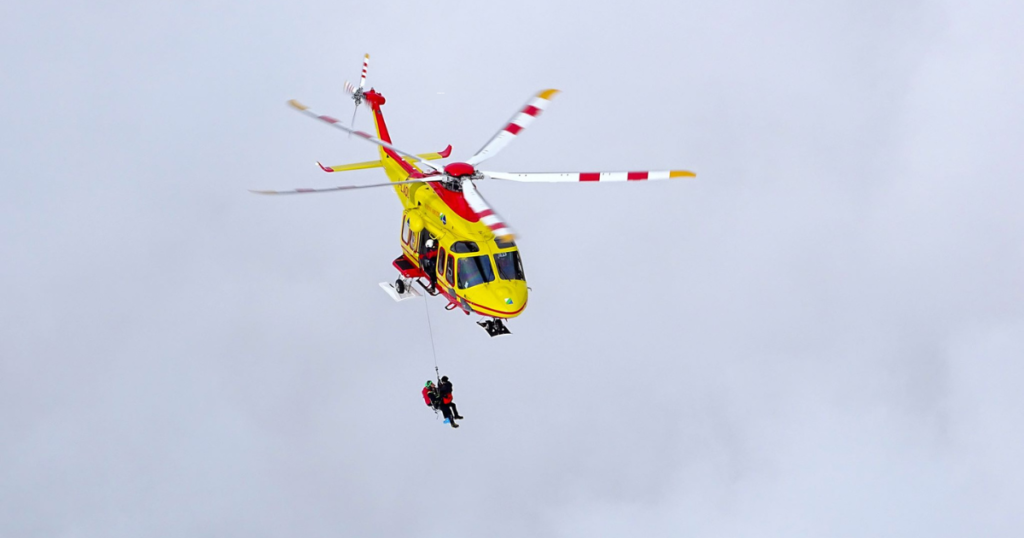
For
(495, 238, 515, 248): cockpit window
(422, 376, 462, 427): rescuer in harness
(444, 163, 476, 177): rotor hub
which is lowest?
(422, 376, 462, 427): rescuer in harness

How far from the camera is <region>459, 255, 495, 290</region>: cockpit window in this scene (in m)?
26.2

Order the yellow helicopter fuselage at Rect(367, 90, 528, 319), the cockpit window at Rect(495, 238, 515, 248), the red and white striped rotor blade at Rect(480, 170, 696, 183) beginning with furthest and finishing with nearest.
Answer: the cockpit window at Rect(495, 238, 515, 248), the yellow helicopter fuselage at Rect(367, 90, 528, 319), the red and white striped rotor blade at Rect(480, 170, 696, 183)

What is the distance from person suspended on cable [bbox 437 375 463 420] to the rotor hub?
17.5 feet

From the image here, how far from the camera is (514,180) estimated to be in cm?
2623

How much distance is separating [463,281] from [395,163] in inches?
225

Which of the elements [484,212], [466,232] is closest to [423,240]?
[466,232]

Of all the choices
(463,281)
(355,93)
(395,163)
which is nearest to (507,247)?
(463,281)

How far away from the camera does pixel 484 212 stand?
23.9 m

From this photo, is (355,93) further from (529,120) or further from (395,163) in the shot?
(529,120)

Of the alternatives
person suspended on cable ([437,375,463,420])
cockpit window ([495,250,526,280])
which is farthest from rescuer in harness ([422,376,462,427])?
cockpit window ([495,250,526,280])

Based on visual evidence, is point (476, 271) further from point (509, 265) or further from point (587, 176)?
point (587, 176)

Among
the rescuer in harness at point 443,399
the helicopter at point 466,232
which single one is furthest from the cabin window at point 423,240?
the rescuer in harness at point 443,399

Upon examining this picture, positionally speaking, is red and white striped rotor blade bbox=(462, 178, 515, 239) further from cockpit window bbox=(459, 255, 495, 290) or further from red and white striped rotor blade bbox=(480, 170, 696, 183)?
cockpit window bbox=(459, 255, 495, 290)

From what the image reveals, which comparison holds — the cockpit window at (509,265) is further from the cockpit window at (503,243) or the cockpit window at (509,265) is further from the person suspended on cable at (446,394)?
the person suspended on cable at (446,394)
